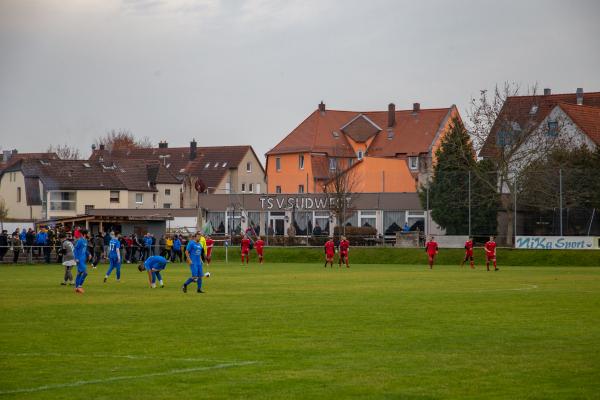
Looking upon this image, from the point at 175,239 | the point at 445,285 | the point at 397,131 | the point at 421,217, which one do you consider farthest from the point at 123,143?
the point at 445,285

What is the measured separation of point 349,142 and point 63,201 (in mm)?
32671

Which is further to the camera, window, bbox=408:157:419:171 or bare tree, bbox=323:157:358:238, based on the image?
window, bbox=408:157:419:171

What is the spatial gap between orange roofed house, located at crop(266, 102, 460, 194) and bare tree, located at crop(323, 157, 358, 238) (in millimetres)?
15288

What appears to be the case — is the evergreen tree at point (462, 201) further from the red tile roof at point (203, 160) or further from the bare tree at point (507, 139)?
the red tile roof at point (203, 160)

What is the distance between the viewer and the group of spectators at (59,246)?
57.5 metres

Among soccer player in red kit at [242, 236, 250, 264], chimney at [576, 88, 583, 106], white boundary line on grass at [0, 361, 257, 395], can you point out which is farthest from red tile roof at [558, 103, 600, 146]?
white boundary line on grass at [0, 361, 257, 395]

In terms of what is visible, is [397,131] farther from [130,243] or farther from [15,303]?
[15,303]

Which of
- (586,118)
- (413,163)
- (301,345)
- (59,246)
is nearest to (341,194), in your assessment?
(586,118)

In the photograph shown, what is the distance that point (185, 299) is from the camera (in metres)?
27.8

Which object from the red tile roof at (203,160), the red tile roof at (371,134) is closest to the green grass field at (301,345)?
the red tile roof at (371,134)

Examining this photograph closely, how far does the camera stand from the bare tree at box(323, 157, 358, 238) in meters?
79.9

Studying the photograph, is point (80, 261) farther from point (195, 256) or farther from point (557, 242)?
point (557, 242)

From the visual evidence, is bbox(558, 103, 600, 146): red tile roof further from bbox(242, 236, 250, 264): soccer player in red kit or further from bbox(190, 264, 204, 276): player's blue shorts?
bbox(190, 264, 204, 276): player's blue shorts

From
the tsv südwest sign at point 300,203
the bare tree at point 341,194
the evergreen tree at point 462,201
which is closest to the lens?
the evergreen tree at point 462,201
